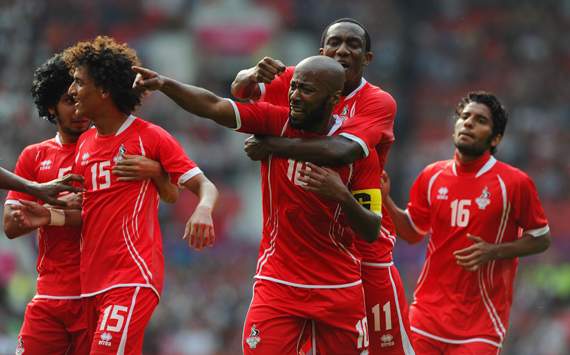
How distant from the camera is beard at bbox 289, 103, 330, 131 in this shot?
6.14 metres

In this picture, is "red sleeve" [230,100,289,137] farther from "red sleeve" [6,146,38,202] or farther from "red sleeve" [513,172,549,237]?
"red sleeve" [513,172,549,237]

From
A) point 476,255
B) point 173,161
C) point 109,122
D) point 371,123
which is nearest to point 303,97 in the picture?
point 371,123

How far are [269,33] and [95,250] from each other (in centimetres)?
A: 1951

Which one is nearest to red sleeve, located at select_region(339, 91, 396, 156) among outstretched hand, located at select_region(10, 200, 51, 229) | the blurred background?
outstretched hand, located at select_region(10, 200, 51, 229)

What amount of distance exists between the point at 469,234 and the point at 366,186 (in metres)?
1.47

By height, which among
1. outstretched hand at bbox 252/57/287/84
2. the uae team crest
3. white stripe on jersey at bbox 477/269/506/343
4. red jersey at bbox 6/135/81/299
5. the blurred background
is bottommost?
the uae team crest

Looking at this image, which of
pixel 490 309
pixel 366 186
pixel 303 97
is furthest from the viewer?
pixel 490 309

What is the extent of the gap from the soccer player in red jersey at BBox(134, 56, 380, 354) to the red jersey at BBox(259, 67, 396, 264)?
0.44 ft

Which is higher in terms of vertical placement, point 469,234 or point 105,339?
point 469,234

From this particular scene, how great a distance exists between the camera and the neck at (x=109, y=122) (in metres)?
6.60

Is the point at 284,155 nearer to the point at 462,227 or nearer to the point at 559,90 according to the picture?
the point at 462,227

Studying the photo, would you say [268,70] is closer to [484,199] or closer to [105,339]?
[105,339]

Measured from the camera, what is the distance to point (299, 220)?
20.6ft

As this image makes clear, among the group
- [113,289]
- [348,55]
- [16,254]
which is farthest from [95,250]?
[16,254]
